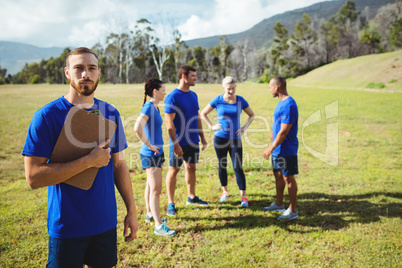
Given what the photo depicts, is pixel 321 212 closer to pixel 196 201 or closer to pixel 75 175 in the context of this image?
pixel 196 201

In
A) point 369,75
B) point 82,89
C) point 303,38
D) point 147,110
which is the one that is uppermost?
point 303,38

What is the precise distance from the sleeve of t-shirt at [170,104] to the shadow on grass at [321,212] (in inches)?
72.5

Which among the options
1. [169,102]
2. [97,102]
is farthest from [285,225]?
[97,102]

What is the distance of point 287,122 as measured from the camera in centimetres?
391

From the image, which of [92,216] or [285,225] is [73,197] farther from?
[285,225]

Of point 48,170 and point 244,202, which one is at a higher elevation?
point 48,170

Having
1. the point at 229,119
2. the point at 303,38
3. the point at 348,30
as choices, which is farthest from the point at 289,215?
the point at 348,30

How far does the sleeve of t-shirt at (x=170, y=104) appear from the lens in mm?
4161

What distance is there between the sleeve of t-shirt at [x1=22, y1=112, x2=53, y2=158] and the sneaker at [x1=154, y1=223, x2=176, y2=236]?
8.48 ft

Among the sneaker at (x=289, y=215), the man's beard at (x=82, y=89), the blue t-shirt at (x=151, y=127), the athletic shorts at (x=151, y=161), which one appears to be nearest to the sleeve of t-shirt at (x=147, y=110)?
the blue t-shirt at (x=151, y=127)

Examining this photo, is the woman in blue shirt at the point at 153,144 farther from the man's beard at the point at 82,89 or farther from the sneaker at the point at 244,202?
the man's beard at the point at 82,89

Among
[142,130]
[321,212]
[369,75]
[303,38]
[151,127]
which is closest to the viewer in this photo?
[142,130]

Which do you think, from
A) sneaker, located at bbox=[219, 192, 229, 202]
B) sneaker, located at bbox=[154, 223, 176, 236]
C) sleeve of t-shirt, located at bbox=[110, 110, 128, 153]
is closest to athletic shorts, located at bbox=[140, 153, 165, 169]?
sneaker, located at bbox=[154, 223, 176, 236]

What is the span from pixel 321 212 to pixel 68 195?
4206 mm
